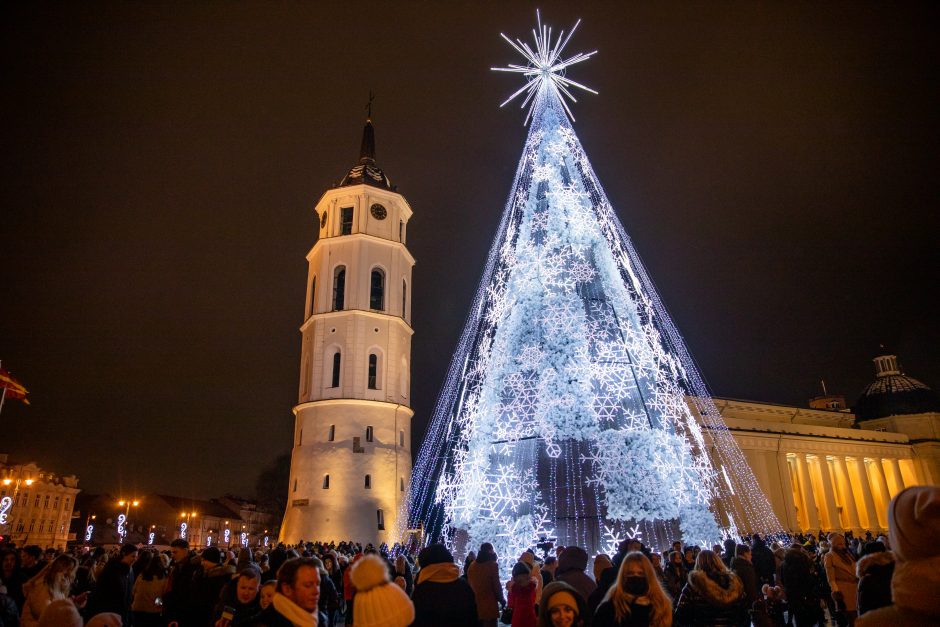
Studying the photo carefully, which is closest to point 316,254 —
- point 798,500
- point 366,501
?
point 366,501

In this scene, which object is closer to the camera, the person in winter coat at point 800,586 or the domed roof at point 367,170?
the person in winter coat at point 800,586

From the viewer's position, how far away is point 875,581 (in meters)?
5.66

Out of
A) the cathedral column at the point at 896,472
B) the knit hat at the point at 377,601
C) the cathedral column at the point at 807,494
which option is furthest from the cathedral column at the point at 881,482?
the knit hat at the point at 377,601

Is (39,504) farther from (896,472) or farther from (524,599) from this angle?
(896,472)

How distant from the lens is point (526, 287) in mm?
16156

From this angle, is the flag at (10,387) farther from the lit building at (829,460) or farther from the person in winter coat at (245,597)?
the lit building at (829,460)

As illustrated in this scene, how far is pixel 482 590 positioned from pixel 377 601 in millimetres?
4795

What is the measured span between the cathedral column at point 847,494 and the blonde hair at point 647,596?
64.8 metres

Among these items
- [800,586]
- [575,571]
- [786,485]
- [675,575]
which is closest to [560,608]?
[575,571]

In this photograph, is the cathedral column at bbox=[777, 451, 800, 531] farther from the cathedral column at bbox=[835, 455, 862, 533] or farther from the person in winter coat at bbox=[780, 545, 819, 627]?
the person in winter coat at bbox=[780, 545, 819, 627]

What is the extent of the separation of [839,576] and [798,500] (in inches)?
2111

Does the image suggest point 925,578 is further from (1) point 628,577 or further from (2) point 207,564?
(2) point 207,564

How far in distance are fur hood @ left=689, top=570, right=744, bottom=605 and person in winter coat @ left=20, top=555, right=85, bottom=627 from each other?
6.14 meters

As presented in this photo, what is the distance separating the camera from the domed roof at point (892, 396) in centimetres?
7469
